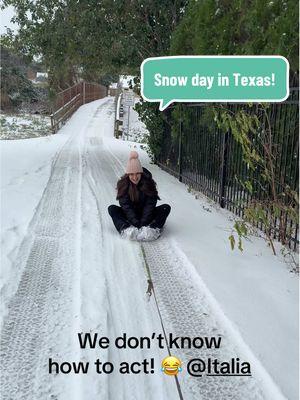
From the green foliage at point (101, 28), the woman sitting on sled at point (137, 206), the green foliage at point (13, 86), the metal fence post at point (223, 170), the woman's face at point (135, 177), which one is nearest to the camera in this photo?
the woman sitting on sled at point (137, 206)

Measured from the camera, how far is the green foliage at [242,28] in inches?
191

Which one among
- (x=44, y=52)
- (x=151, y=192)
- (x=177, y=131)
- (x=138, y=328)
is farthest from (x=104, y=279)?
(x=44, y=52)

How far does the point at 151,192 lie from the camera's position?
554cm

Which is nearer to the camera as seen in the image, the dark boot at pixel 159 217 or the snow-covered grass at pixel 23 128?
the dark boot at pixel 159 217

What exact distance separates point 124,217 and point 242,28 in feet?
11.7

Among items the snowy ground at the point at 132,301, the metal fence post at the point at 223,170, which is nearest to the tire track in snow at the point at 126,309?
the snowy ground at the point at 132,301

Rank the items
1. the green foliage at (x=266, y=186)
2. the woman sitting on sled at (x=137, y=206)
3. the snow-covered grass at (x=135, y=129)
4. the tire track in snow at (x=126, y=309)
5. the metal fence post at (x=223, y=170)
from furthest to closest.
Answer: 1. the snow-covered grass at (x=135, y=129)
2. the metal fence post at (x=223, y=170)
3. the woman sitting on sled at (x=137, y=206)
4. the green foliage at (x=266, y=186)
5. the tire track in snow at (x=126, y=309)

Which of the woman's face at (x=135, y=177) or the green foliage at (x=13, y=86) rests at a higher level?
the green foliage at (x=13, y=86)

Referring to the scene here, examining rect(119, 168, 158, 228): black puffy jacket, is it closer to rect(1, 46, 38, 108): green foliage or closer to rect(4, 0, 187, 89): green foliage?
rect(4, 0, 187, 89): green foliage

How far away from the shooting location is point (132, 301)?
3684mm

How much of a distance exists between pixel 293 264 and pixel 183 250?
1304mm

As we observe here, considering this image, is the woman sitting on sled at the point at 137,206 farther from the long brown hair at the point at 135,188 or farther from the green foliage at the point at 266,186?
the green foliage at the point at 266,186

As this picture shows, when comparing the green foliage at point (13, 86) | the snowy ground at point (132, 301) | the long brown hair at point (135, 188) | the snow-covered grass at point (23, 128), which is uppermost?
the green foliage at point (13, 86)

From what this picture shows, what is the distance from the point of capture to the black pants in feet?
17.7
